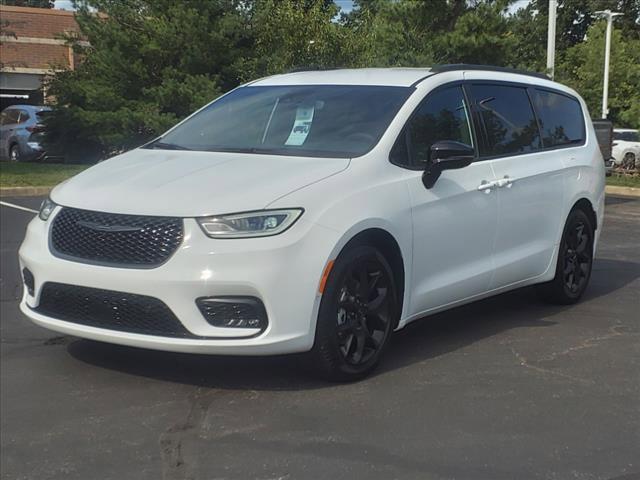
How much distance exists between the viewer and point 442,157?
5.04 meters

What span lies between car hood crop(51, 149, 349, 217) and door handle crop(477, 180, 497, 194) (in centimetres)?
116

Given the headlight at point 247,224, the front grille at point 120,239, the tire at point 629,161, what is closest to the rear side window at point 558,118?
the headlight at point 247,224

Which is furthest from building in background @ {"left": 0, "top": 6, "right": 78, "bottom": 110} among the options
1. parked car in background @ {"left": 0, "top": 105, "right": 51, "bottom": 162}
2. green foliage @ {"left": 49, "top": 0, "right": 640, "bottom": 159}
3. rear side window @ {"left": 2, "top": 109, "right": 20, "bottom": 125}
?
green foliage @ {"left": 49, "top": 0, "right": 640, "bottom": 159}

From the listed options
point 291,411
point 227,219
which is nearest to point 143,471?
point 291,411

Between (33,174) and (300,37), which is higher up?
(300,37)

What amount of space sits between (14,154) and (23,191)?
8.91 m

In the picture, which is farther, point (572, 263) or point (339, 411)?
point (572, 263)

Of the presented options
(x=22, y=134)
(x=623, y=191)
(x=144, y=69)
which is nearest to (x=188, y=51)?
(x=144, y=69)

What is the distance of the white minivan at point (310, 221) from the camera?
4211 millimetres

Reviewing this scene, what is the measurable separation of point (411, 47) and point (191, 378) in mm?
16705

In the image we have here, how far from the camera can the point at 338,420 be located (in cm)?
412

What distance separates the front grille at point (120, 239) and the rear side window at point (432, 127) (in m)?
1.45

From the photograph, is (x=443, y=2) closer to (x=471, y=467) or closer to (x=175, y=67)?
(x=175, y=67)

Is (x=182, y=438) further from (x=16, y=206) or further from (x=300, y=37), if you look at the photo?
(x=300, y=37)
